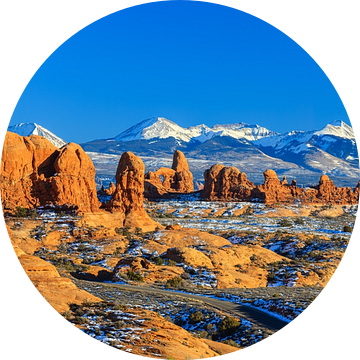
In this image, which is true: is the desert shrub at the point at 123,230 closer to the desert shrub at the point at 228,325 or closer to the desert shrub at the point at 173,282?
the desert shrub at the point at 173,282

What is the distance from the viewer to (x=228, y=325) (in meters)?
19.3

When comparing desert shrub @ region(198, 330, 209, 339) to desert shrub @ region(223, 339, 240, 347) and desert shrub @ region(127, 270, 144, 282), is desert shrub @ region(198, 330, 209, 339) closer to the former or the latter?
desert shrub @ region(223, 339, 240, 347)

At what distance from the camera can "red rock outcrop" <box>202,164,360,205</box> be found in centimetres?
9738

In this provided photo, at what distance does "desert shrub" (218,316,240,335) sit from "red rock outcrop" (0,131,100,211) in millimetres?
34996

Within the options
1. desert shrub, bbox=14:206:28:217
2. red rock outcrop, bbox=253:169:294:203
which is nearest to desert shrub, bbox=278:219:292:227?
red rock outcrop, bbox=253:169:294:203

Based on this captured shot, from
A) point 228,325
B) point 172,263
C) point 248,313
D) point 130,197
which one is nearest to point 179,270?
point 172,263

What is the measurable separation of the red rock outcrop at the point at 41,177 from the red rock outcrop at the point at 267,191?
48.8 metres

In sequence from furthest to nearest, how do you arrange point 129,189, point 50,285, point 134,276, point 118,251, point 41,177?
point 129,189
point 41,177
point 118,251
point 134,276
point 50,285

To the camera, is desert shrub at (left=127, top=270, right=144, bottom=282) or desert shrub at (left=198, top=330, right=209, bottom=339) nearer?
desert shrub at (left=198, top=330, right=209, bottom=339)

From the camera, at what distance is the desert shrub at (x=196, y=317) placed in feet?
67.3

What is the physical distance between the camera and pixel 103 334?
14.8 metres

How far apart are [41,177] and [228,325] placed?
3926cm

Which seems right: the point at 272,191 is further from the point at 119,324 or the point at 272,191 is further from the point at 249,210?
the point at 119,324

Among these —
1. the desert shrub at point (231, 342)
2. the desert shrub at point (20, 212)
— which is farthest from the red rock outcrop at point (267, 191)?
the desert shrub at point (231, 342)
